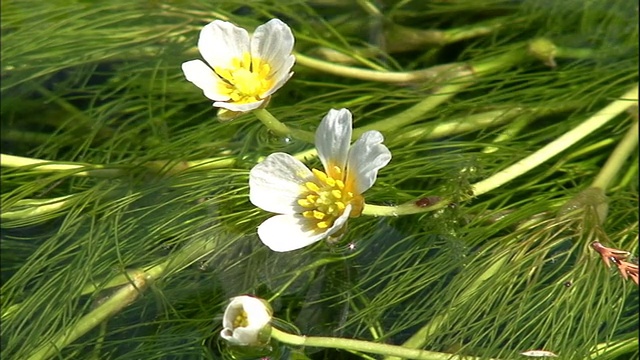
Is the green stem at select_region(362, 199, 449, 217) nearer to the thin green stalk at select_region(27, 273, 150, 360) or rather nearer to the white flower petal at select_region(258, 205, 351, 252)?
the white flower petal at select_region(258, 205, 351, 252)

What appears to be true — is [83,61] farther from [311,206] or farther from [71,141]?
[311,206]

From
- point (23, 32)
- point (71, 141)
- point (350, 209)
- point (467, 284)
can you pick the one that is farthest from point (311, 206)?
point (23, 32)

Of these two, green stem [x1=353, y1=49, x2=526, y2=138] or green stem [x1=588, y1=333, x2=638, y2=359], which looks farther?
green stem [x1=353, y1=49, x2=526, y2=138]

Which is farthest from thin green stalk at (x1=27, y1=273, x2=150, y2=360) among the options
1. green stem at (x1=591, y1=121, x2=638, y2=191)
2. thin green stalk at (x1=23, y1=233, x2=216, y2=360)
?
green stem at (x1=591, y1=121, x2=638, y2=191)

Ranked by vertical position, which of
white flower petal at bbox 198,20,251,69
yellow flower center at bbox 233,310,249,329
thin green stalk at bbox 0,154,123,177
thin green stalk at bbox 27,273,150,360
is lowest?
thin green stalk at bbox 27,273,150,360

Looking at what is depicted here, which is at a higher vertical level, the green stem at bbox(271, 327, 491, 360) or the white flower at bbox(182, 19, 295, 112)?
the white flower at bbox(182, 19, 295, 112)

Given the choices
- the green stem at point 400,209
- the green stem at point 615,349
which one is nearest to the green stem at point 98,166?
the green stem at point 400,209

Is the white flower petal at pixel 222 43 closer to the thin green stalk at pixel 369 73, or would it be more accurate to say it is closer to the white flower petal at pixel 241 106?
the white flower petal at pixel 241 106
